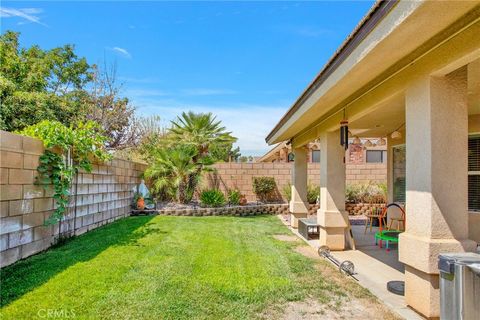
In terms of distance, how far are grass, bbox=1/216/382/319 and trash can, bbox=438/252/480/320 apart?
1.73m

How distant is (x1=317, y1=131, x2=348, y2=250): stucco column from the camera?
7297 mm

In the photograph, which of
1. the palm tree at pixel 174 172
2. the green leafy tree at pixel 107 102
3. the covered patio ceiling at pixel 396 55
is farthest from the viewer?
the green leafy tree at pixel 107 102

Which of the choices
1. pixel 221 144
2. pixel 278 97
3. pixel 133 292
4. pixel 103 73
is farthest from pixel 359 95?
pixel 103 73

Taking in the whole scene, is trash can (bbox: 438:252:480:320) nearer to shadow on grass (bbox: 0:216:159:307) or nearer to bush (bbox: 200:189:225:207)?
shadow on grass (bbox: 0:216:159:307)

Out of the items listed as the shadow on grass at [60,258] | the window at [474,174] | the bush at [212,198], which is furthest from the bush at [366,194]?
the shadow on grass at [60,258]

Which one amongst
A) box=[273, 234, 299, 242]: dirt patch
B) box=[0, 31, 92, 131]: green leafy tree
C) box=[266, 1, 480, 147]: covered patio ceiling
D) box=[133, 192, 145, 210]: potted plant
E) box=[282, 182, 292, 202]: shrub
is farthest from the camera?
box=[282, 182, 292, 202]: shrub

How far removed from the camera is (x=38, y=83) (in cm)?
1577

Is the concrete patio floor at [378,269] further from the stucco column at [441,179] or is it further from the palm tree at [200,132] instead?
the palm tree at [200,132]

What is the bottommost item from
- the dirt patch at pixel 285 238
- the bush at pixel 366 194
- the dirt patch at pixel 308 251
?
the dirt patch at pixel 285 238

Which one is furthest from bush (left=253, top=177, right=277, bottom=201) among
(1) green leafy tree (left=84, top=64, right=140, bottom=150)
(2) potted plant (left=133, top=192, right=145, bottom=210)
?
(1) green leafy tree (left=84, top=64, right=140, bottom=150)

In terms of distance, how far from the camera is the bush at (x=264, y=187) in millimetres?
15109

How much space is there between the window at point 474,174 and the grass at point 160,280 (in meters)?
4.09

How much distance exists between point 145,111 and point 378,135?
707 inches

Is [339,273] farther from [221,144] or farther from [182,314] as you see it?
[221,144]
